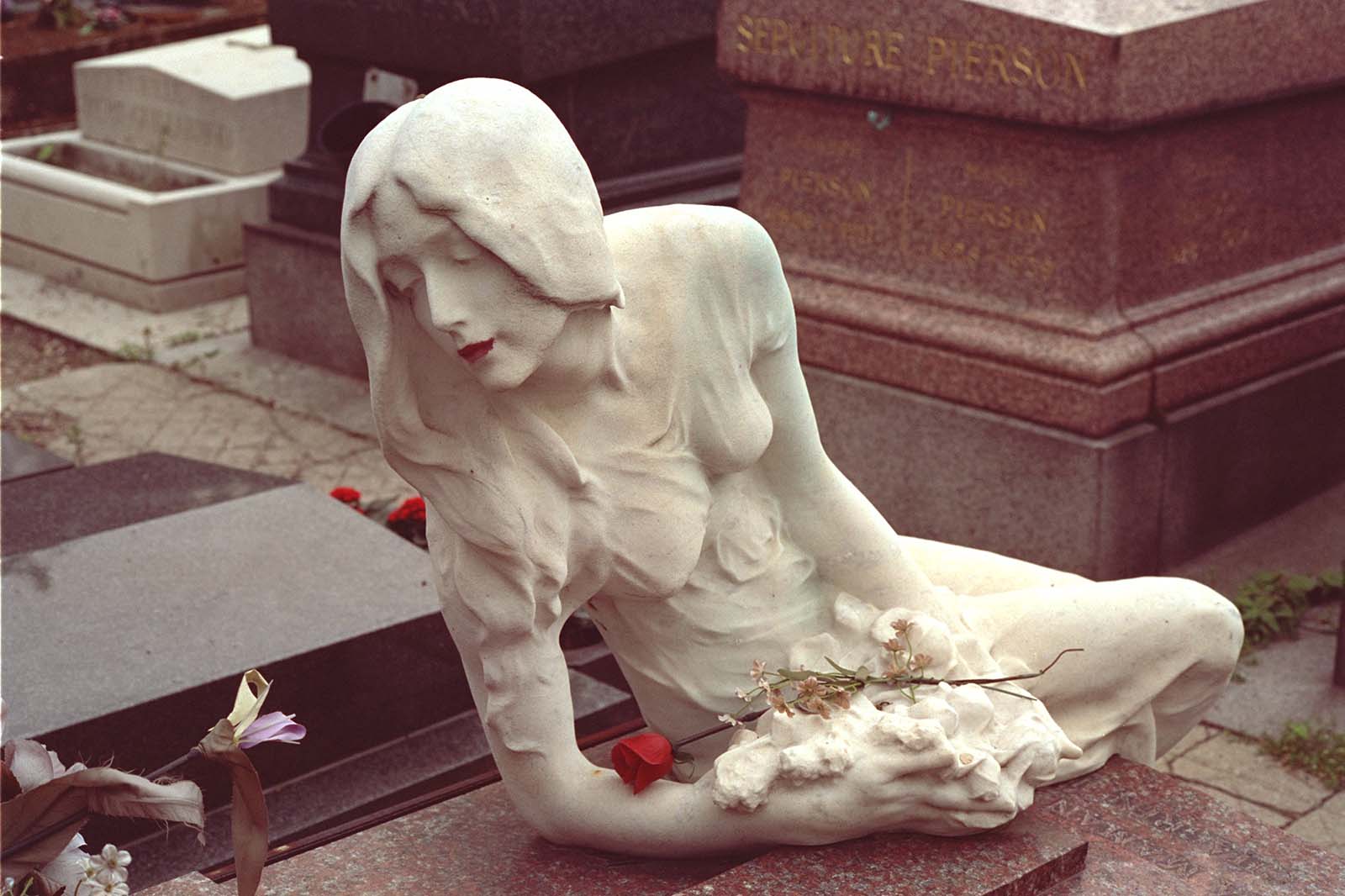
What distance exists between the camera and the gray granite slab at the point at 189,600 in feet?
10.9

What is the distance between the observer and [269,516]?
405 centimetres

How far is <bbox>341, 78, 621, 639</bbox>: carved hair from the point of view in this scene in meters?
2.10

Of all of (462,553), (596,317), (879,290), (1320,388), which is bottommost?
(1320,388)

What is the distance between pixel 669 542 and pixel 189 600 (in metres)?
1.52

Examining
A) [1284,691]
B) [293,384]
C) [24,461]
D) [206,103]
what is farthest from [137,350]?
[1284,691]

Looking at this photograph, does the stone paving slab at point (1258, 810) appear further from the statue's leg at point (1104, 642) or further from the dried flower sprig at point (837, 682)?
the dried flower sprig at point (837, 682)

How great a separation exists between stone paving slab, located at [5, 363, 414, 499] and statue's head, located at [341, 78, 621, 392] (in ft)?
12.6

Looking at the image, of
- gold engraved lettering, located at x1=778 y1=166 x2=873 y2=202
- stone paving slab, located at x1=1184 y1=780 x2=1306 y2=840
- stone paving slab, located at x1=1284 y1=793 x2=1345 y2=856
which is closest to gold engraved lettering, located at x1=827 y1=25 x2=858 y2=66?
gold engraved lettering, located at x1=778 y1=166 x2=873 y2=202

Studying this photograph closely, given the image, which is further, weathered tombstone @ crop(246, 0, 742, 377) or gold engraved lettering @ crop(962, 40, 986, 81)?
weathered tombstone @ crop(246, 0, 742, 377)

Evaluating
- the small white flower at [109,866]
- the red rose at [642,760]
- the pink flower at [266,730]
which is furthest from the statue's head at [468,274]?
the small white flower at [109,866]

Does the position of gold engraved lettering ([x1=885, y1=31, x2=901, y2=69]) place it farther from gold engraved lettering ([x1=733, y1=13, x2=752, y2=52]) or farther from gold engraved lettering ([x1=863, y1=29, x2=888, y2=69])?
gold engraved lettering ([x1=733, y1=13, x2=752, y2=52])

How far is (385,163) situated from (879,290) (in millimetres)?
3358

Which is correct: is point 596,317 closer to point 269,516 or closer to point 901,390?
point 269,516

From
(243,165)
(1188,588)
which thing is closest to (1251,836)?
(1188,588)
